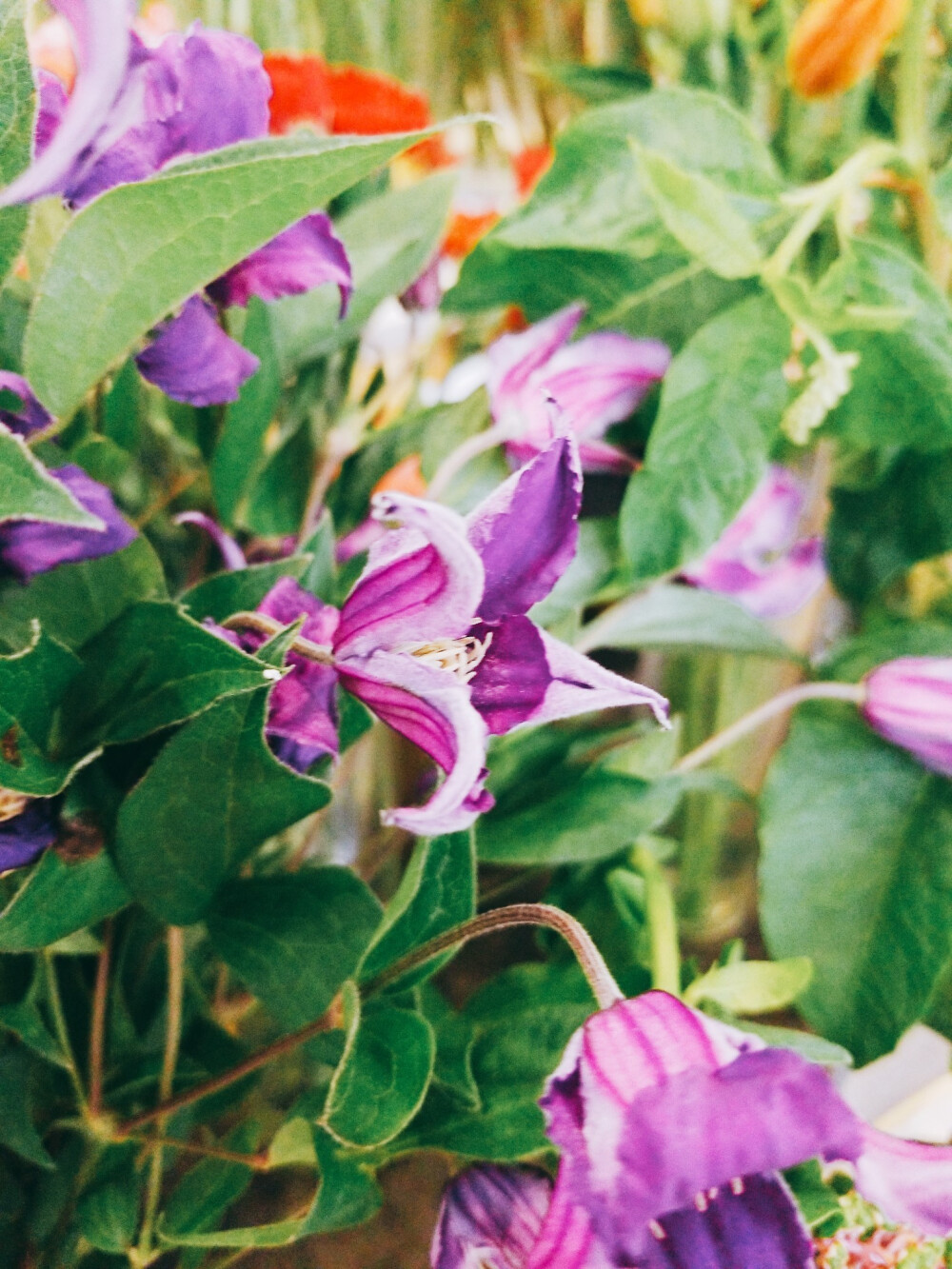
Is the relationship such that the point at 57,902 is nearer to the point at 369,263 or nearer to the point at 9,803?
the point at 9,803

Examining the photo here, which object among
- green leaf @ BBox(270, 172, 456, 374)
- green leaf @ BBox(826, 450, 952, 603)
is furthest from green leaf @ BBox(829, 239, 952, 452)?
green leaf @ BBox(270, 172, 456, 374)

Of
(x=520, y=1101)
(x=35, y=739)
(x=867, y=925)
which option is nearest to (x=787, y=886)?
(x=867, y=925)

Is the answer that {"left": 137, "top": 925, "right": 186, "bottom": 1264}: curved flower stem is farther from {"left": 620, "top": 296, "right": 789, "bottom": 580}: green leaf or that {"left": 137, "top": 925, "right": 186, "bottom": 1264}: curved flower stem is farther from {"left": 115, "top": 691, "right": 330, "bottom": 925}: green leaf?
{"left": 620, "top": 296, "right": 789, "bottom": 580}: green leaf

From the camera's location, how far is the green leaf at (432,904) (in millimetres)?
224

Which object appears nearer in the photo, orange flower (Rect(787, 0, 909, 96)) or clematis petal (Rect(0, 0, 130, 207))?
clematis petal (Rect(0, 0, 130, 207))

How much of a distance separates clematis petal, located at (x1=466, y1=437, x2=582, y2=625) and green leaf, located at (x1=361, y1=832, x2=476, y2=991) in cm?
7

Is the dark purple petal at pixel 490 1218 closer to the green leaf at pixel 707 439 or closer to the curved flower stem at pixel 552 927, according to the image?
the curved flower stem at pixel 552 927

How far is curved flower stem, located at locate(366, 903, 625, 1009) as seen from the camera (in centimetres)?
18

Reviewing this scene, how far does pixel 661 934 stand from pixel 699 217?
0.19m

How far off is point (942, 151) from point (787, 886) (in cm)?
30

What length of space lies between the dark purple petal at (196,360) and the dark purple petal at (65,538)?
0.10 ft

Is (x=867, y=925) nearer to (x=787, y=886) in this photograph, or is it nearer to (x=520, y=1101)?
(x=787, y=886)

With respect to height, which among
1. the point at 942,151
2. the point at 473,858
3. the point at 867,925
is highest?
the point at 942,151

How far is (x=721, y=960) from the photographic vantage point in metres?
0.28
